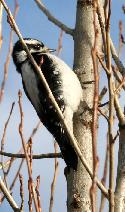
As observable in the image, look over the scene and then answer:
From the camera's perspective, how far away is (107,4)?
8.81ft

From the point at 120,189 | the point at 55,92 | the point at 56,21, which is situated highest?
the point at 56,21

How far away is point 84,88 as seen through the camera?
152 inches

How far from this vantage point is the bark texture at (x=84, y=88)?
→ 3363mm

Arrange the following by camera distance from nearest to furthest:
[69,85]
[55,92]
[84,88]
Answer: [84,88], [69,85], [55,92]

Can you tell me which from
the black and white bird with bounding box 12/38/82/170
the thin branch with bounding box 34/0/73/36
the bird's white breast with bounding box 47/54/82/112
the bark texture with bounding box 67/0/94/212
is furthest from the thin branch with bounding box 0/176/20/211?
the thin branch with bounding box 34/0/73/36

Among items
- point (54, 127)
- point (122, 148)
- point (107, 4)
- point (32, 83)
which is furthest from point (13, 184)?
point (107, 4)

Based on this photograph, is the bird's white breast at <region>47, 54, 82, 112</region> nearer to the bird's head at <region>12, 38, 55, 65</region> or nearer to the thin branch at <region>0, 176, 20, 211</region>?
the bird's head at <region>12, 38, 55, 65</region>

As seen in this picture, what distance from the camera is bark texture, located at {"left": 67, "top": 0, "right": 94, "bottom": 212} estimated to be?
11.0 ft

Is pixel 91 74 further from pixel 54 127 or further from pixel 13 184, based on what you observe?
pixel 13 184

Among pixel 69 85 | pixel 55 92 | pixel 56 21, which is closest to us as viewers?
pixel 56 21

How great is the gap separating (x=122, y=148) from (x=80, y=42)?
1042 mm

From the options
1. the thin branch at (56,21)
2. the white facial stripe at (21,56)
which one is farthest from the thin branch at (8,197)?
the white facial stripe at (21,56)

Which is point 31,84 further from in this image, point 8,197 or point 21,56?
point 8,197

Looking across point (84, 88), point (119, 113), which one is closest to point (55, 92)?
point (84, 88)
